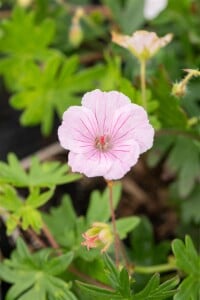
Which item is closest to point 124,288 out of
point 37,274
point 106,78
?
point 37,274

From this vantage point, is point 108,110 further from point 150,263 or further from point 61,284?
point 150,263

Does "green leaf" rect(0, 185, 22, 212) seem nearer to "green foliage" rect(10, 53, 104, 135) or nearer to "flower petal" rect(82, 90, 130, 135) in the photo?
"flower petal" rect(82, 90, 130, 135)

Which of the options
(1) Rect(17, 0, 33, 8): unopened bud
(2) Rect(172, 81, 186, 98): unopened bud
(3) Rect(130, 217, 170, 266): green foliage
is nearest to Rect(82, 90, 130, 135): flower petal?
(2) Rect(172, 81, 186, 98): unopened bud

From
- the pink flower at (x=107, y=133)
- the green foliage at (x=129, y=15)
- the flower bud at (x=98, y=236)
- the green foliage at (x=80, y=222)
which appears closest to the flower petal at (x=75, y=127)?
the pink flower at (x=107, y=133)

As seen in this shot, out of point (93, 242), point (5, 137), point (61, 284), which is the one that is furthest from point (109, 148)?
point (5, 137)

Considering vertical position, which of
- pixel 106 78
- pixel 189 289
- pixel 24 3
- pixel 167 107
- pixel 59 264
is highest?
pixel 24 3

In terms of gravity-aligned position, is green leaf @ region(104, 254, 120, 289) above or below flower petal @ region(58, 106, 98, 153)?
below

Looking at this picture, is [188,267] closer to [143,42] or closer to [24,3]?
[143,42]
